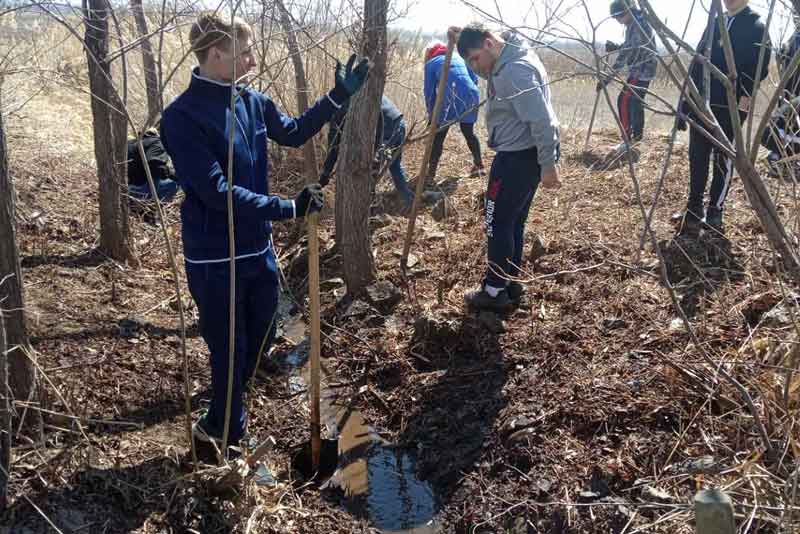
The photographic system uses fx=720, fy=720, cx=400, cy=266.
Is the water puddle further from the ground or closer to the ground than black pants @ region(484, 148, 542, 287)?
closer to the ground

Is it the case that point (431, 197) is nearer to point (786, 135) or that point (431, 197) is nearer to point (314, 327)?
point (314, 327)

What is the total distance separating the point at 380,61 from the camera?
188 inches

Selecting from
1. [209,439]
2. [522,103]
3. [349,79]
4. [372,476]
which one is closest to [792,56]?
[522,103]

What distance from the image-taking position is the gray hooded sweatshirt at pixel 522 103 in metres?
3.97

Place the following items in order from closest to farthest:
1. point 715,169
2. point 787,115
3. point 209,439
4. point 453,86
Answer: point 209,439 < point 787,115 < point 715,169 < point 453,86

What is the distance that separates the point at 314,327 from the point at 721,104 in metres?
3.50

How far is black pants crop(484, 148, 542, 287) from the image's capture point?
4.23 metres

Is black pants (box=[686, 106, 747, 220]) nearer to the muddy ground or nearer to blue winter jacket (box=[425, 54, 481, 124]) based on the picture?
the muddy ground

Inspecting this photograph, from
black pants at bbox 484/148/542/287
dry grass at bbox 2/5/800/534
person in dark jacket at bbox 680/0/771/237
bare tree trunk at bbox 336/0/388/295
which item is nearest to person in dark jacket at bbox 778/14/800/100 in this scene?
person in dark jacket at bbox 680/0/771/237

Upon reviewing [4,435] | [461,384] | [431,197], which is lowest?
[461,384]

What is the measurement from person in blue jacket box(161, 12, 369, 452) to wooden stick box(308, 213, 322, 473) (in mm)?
136

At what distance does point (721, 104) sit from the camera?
5105mm

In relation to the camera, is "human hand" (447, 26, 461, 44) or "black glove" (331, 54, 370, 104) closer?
"black glove" (331, 54, 370, 104)

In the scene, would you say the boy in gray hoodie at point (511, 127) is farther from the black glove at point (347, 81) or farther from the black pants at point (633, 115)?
the black pants at point (633, 115)
